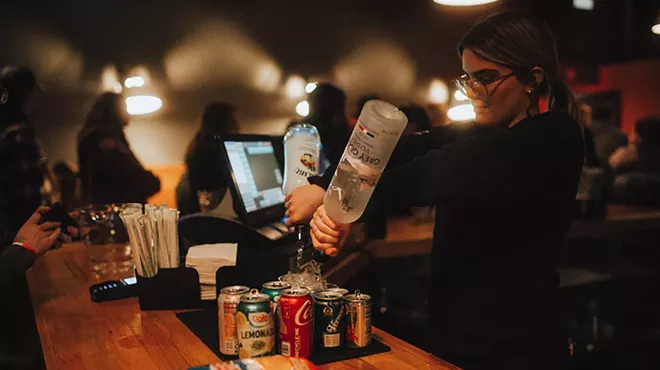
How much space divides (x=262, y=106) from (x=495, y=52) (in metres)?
6.29

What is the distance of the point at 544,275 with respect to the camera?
59.5 inches

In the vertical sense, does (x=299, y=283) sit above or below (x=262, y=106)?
below

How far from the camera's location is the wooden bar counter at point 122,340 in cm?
138

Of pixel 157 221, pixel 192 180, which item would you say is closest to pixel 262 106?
pixel 192 180

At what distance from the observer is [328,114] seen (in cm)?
370

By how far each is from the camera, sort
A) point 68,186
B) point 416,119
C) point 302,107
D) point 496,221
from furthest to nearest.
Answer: point 302,107 < point 68,186 < point 416,119 < point 496,221

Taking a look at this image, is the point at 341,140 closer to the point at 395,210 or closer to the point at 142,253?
the point at 142,253

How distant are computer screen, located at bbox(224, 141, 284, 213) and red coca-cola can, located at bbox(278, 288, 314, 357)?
99cm

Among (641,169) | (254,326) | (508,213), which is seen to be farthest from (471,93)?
(641,169)

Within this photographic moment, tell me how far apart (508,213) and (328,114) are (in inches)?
91.9

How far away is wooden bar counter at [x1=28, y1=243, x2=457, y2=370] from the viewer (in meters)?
1.38

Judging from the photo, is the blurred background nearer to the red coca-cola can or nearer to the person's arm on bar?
the person's arm on bar

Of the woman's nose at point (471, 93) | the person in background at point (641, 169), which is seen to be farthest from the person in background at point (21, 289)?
the person in background at point (641, 169)

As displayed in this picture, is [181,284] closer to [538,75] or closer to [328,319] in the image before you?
[328,319]
